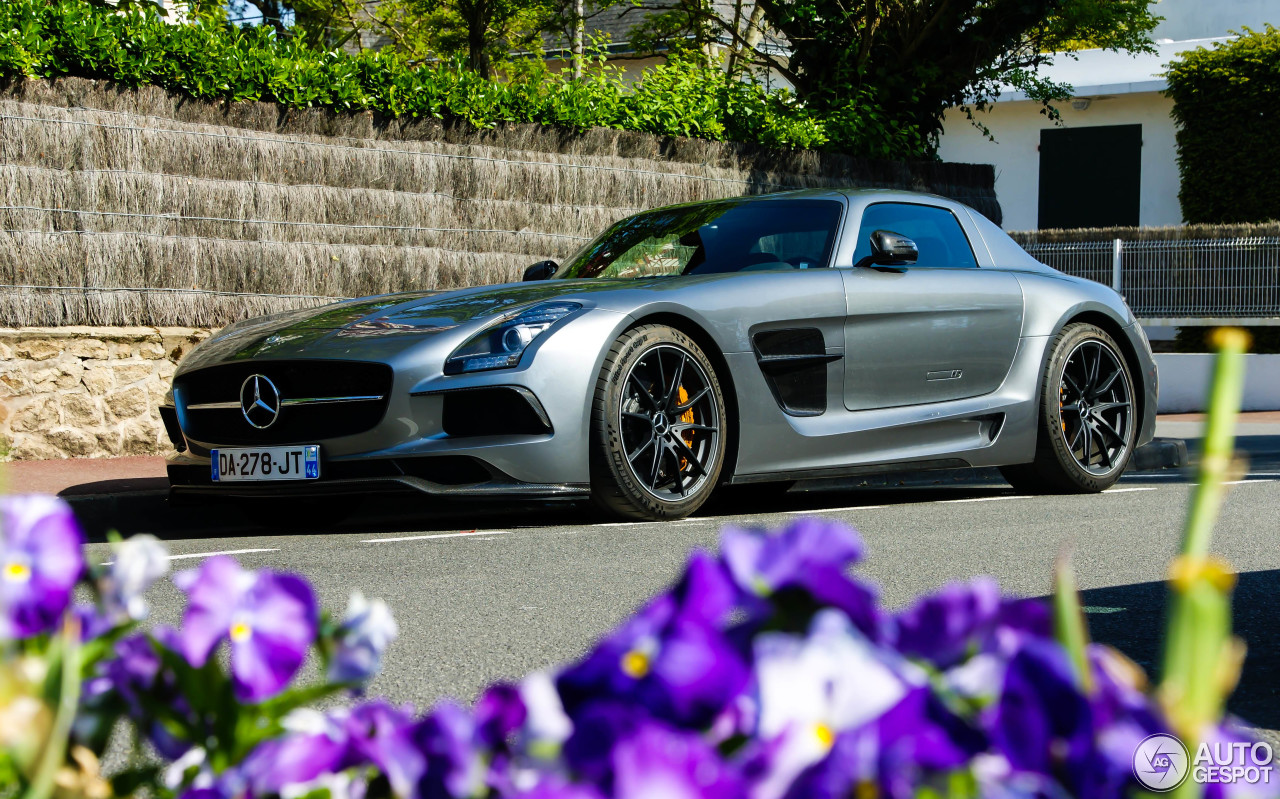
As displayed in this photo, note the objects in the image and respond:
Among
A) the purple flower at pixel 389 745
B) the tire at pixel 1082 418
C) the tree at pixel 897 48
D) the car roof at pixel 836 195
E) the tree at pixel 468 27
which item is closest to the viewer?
the purple flower at pixel 389 745

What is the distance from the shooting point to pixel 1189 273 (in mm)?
15836

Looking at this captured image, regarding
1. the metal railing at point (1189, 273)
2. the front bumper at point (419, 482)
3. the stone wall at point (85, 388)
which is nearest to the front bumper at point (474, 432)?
the front bumper at point (419, 482)

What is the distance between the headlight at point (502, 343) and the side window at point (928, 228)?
2011mm

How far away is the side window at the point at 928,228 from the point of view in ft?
22.4

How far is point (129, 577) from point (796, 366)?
16.9 ft

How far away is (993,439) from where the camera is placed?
6746mm

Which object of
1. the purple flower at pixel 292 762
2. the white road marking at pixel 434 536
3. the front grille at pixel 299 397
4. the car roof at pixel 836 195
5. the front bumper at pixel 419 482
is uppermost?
the car roof at pixel 836 195

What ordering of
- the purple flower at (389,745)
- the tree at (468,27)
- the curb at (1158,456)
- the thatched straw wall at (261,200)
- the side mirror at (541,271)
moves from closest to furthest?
1. the purple flower at (389,745)
2. the side mirror at (541,271)
3. the thatched straw wall at (261,200)
4. the curb at (1158,456)
5. the tree at (468,27)

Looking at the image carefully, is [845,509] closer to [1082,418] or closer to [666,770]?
[1082,418]

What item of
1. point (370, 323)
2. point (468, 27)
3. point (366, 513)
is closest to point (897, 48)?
point (366, 513)

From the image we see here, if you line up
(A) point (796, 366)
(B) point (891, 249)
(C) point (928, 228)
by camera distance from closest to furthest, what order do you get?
(A) point (796, 366) → (B) point (891, 249) → (C) point (928, 228)

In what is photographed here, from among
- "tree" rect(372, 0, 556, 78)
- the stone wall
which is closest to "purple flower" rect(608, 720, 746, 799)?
the stone wall

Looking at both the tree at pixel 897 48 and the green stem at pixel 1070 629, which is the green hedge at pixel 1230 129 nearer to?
the tree at pixel 897 48

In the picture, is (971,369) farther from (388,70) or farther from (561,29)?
(561,29)
